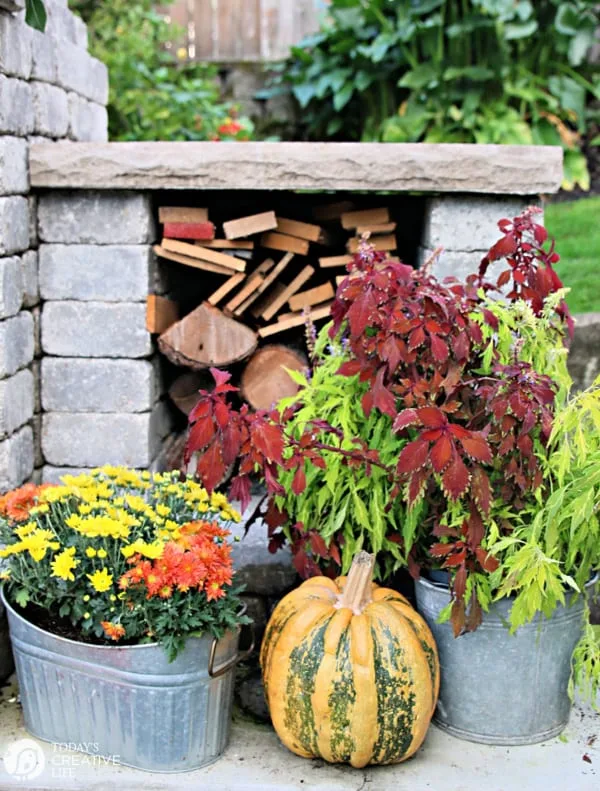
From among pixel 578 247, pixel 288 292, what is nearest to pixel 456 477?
pixel 288 292

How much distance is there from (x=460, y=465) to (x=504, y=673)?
2.28 feet

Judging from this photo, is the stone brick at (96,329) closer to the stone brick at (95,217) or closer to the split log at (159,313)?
the split log at (159,313)

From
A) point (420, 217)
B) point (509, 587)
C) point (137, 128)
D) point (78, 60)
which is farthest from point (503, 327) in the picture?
point (137, 128)

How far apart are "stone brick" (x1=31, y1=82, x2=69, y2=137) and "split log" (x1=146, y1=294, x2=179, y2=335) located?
0.71 meters

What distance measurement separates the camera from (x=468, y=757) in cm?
269

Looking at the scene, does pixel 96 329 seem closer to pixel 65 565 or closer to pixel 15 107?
pixel 15 107

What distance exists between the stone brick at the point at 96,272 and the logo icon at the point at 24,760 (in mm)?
1478

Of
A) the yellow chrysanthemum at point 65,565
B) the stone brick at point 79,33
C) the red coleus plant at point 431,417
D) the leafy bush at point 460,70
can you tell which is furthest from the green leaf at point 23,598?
the leafy bush at point 460,70

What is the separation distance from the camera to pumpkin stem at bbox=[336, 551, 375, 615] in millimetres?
2619

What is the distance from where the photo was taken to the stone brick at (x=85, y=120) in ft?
12.2

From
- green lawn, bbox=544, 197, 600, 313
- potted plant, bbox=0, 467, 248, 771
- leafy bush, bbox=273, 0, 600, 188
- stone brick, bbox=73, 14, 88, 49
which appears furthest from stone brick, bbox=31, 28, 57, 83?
leafy bush, bbox=273, 0, 600, 188

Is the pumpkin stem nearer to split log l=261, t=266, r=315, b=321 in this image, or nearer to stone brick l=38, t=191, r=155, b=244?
split log l=261, t=266, r=315, b=321

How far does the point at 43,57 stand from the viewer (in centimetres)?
334

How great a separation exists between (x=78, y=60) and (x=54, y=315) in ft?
3.67
